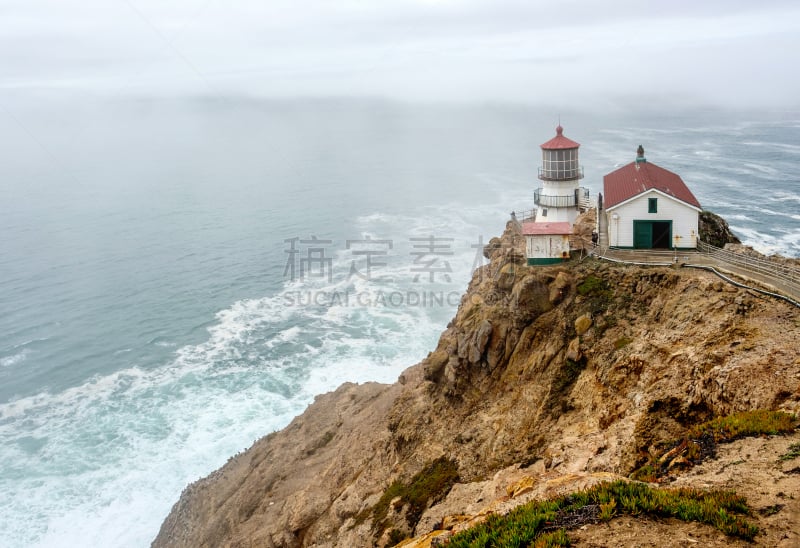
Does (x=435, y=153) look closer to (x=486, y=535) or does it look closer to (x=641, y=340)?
(x=641, y=340)

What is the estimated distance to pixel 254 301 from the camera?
5459cm

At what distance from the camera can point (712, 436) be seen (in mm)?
13883

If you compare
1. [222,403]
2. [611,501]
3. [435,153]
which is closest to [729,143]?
[435,153]

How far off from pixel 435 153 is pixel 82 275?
90.3m

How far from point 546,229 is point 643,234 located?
4.40 m

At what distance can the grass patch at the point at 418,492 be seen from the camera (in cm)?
1919

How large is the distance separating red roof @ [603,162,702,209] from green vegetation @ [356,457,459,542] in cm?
1377

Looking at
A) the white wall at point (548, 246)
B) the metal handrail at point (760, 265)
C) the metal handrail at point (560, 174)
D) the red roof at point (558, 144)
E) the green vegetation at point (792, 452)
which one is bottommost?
the green vegetation at point (792, 452)

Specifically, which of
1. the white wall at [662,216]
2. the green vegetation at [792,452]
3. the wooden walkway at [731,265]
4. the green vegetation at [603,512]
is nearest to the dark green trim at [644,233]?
the white wall at [662,216]

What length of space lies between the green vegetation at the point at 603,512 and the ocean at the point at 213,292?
938 inches

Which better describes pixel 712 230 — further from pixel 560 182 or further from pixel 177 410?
pixel 177 410

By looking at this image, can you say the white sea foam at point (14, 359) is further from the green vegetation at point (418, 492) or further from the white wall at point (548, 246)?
the white wall at point (548, 246)

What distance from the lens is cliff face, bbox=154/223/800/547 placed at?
53.0 feet

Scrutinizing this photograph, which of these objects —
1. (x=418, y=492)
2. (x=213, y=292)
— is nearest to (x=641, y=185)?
(x=418, y=492)
